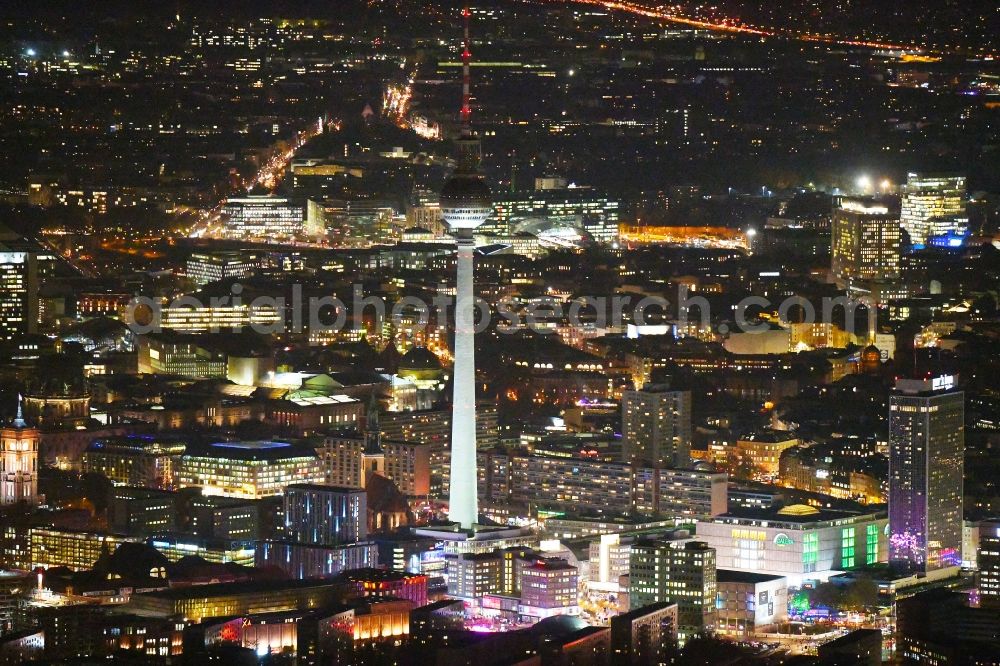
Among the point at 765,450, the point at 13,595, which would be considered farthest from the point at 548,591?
the point at 765,450

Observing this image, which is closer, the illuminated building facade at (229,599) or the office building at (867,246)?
the illuminated building facade at (229,599)

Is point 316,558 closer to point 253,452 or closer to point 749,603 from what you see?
point 749,603

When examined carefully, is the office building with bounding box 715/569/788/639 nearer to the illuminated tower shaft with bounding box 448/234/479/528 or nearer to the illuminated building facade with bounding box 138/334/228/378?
the illuminated tower shaft with bounding box 448/234/479/528

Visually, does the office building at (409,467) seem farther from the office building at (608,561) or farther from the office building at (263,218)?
the office building at (263,218)

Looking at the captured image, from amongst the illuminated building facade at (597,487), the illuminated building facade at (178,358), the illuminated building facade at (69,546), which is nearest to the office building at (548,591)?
the illuminated building facade at (69,546)

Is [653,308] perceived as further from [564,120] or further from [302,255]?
[564,120]

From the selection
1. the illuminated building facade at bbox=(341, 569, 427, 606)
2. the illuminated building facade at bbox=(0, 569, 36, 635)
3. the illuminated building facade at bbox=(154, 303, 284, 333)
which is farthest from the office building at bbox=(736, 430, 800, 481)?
the illuminated building facade at bbox=(154, 303, 284, 333)

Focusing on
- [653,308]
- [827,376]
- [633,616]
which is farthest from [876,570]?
[653,308]
